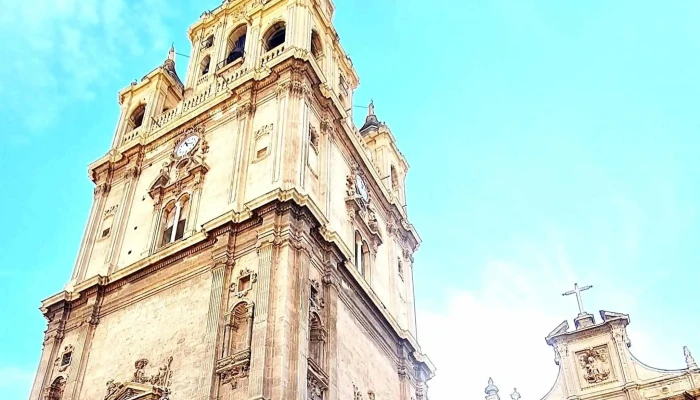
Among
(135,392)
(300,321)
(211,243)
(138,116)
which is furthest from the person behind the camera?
(138,116)

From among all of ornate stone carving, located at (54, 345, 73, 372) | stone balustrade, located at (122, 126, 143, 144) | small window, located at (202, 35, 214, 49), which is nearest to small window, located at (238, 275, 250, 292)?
ornate stone carving, located at (54, 345, 73, 372)

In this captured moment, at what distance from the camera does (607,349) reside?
32.3 m

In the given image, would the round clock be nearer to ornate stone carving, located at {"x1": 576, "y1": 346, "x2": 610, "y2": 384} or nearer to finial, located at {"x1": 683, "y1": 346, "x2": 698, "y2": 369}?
ornate stone carving, located at {"x1": 576, "y1": 346, "x2": 610, "y2": 384}

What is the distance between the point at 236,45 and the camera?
3725 centimetres

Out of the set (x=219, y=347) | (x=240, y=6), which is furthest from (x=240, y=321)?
(x=240, y=6)

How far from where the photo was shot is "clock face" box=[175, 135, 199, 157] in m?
30.8

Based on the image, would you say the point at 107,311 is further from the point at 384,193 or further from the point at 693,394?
the point at 693,394

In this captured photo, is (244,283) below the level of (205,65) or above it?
below

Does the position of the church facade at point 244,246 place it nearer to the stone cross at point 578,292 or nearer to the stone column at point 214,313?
the stone column at point 214,313

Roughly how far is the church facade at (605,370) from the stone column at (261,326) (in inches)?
569

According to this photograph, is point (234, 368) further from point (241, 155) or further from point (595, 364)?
point (595, 364)

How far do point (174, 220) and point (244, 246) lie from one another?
5415 mm

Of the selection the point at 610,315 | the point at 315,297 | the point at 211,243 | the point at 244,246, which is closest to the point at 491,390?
the point at 610,315

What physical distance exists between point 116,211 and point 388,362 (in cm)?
1258
